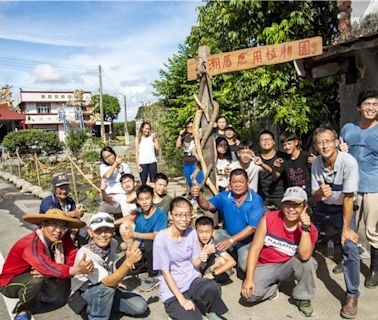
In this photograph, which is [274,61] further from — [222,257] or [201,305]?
[201,305]

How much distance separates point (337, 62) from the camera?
18.8 ft

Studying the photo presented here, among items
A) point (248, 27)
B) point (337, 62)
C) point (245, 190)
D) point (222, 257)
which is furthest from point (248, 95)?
point (222, 257)

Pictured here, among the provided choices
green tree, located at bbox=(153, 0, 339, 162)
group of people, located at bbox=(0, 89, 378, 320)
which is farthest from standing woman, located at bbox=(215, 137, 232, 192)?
green tree, located at bbox=(153, 0, 339, 162)

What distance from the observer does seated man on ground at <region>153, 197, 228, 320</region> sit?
113 inches

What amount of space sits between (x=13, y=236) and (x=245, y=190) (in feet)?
14.1

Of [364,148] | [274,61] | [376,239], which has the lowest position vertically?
[376,239]

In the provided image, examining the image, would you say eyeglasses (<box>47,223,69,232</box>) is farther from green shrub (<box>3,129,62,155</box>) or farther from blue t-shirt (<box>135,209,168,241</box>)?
green shrub (<box>3,129,62,155</box>)

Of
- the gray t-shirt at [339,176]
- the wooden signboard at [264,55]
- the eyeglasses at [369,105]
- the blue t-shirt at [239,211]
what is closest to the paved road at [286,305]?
the blue t-shirt at [239,211]

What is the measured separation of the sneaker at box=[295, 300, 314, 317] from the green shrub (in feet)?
71.6

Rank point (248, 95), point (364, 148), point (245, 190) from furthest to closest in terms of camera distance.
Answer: point (248, 95)
point (245, 190)
point (364, 148)

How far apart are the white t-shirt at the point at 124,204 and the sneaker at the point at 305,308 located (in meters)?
2.26

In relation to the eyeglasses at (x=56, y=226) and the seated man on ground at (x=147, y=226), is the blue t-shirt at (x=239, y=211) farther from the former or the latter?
the eyeglasses at (x=56, y=226)

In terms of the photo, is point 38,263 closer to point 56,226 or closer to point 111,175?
→ point 56,226

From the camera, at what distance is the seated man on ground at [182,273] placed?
9.44 feet
